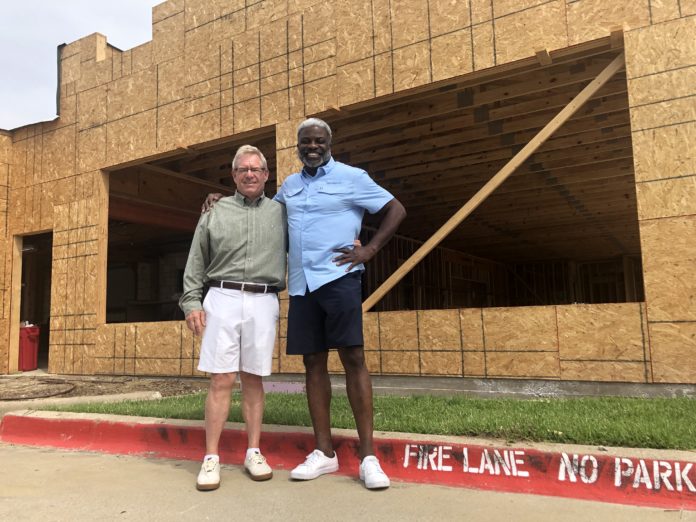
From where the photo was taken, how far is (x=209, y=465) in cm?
302

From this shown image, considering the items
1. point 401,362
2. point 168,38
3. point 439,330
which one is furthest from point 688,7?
point 168,38

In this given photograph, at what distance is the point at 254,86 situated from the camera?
7504mm

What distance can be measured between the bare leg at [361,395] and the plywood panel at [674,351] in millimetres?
3191

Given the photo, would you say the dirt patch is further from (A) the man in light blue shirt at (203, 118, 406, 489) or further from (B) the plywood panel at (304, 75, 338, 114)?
(A) the man in light blue shirt at (203, 118, 406, 489)

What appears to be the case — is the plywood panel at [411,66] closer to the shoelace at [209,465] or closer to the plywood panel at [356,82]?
the plywood panel at [356,82]

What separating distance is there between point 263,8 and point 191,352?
472 centimetres

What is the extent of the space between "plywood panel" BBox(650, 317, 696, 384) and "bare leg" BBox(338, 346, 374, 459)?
3191 mm

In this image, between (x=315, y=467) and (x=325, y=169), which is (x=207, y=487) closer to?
(x=315, y=467)

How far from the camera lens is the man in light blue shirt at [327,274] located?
301cm

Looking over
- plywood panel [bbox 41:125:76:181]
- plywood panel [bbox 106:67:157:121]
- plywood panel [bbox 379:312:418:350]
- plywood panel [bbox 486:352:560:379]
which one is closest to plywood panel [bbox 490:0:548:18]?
plywood panel [bbox 379:312:418:350]

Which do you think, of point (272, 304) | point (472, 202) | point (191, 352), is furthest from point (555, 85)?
point (191, 352)

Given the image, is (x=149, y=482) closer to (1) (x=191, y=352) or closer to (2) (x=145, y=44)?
(1) (x=191, y=352)

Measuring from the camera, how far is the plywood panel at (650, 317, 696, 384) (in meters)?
4.79

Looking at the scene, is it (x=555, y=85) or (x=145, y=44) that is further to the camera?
(x=145, y=44)
